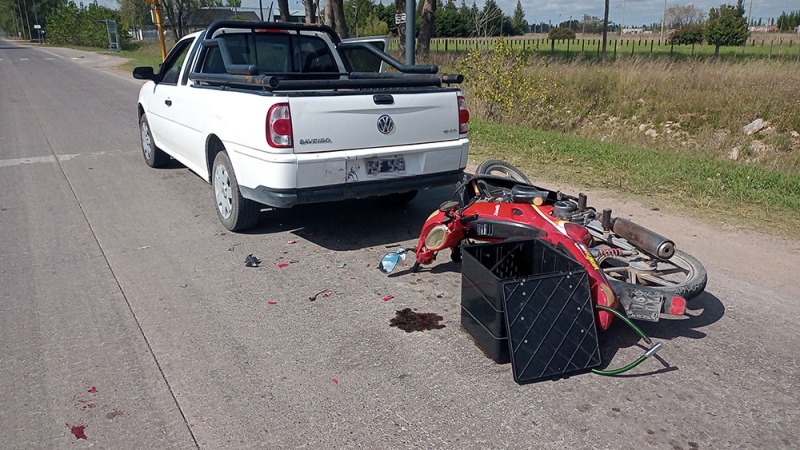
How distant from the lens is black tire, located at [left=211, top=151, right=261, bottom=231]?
228 inches

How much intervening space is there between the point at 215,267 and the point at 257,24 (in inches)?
120

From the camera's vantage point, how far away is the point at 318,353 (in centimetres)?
381

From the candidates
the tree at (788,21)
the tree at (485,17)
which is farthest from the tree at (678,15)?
the tree at (485,17)

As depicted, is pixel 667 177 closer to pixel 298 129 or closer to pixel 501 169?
pixel 501 169

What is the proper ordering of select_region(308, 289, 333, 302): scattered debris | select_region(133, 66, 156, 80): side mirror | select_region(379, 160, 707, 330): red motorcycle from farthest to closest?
select_region(133, 66, 156, 80): side mirror
select_region(308, 289, 333, 302): scattered debris
select_region(379, 160, 707, 330): red motorcycle

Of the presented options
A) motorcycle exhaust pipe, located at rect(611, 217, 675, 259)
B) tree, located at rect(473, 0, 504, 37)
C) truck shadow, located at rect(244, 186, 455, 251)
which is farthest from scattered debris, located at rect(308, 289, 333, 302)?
tree, located at rect(473, 0, 504, 37)

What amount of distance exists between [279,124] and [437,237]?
4.95 ft

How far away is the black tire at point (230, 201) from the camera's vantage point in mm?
5793

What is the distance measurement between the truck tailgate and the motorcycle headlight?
1094mm

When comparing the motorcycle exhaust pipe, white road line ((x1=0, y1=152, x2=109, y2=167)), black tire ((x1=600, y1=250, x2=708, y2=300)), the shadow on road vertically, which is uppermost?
the motorcycle exhaust pipe

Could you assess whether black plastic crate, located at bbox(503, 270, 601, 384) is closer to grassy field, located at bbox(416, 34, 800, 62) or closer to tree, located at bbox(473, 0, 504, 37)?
grassy field, located at bbox(416, 34, 800, 62)

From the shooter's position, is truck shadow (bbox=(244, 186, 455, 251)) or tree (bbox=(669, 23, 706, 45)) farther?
tree (bbox=(669, 23, 706, 45))

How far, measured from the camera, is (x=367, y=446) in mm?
2959

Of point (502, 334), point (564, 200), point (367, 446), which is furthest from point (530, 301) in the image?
point (564, 200)
